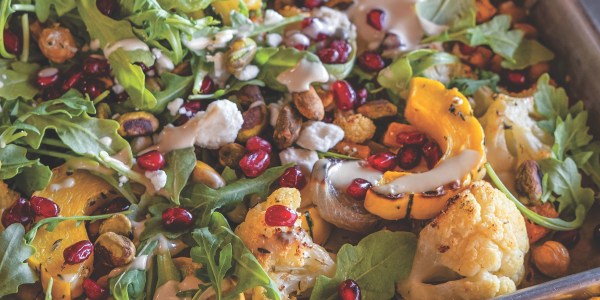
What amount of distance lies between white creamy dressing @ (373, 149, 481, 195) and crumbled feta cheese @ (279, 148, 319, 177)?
242 mm

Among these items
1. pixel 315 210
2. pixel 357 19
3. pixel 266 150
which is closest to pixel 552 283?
pixel 315 210

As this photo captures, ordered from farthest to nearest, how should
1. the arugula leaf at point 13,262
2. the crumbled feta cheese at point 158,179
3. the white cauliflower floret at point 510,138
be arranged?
1. the white cauliflower floret at point 510,138
2. the crumbled feta cheese at point 158,179
3. the arugula leaf at point 13,262

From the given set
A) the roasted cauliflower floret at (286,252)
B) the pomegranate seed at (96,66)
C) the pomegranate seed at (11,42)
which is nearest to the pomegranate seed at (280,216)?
the roasted cauliflower floret at (286,252)

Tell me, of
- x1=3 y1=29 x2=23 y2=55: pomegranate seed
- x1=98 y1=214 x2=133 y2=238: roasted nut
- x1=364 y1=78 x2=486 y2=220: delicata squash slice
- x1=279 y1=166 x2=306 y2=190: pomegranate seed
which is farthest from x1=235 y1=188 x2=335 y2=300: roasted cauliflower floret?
x1=3 y1=29 x2=23 y2=55: pomegranate seed

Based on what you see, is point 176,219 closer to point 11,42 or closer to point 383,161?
point 383,161

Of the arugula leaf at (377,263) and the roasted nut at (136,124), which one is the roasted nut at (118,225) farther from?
the arugula leaf at (377,263)

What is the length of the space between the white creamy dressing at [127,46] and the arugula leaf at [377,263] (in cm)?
90

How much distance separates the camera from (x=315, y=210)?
2029 millimetres

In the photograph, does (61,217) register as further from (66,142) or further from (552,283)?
(552,283)

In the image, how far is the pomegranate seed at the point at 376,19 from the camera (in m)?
2.48

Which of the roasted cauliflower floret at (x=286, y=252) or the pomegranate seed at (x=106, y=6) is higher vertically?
the pomegranate seed at (x=106, y=6)

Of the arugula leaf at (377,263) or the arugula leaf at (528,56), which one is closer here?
the arugula leaf at (377,263)

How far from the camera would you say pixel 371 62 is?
240 cm

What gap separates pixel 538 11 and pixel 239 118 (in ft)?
4.37
